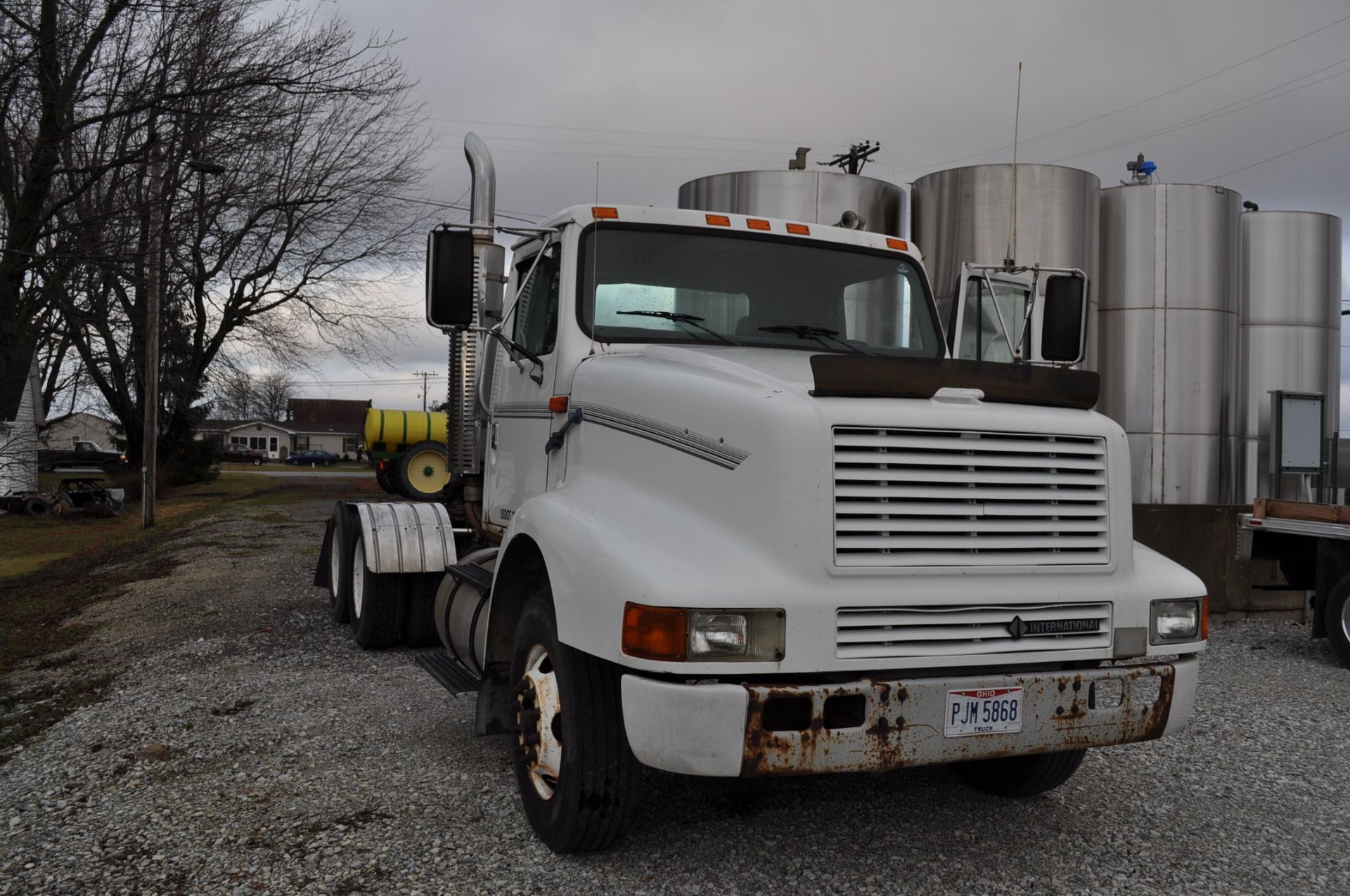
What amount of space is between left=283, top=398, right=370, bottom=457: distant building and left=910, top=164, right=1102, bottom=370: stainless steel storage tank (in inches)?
3644

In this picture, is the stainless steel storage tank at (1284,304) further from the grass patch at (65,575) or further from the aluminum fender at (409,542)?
the grass patch at (65,575)

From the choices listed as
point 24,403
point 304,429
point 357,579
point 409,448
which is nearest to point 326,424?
point 304,429

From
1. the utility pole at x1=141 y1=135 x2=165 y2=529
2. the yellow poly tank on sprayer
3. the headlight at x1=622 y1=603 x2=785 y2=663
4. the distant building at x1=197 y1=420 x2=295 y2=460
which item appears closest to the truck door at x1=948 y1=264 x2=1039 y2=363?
the headlight at x1=622 y1=603 x2=785 y2=663

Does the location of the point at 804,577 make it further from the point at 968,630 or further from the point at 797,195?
the point at 797,195

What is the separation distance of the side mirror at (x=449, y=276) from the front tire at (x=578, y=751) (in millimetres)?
1682

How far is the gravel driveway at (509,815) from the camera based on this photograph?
386 cm

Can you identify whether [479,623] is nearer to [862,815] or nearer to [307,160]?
[862,815]

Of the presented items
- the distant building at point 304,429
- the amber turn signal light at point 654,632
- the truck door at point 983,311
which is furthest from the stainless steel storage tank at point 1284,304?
the distant building at point 304,429

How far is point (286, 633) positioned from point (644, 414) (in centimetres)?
545

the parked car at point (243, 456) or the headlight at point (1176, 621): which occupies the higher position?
the headlight at point (1176, 621)

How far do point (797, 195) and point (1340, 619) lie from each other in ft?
23.2

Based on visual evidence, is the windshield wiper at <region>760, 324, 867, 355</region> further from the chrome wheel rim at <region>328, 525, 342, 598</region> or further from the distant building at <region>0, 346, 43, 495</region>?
the distant building at <region>0, 346, 43, 495</region>

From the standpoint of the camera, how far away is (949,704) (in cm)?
343

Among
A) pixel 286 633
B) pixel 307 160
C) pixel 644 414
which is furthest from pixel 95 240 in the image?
pixel 307 160
